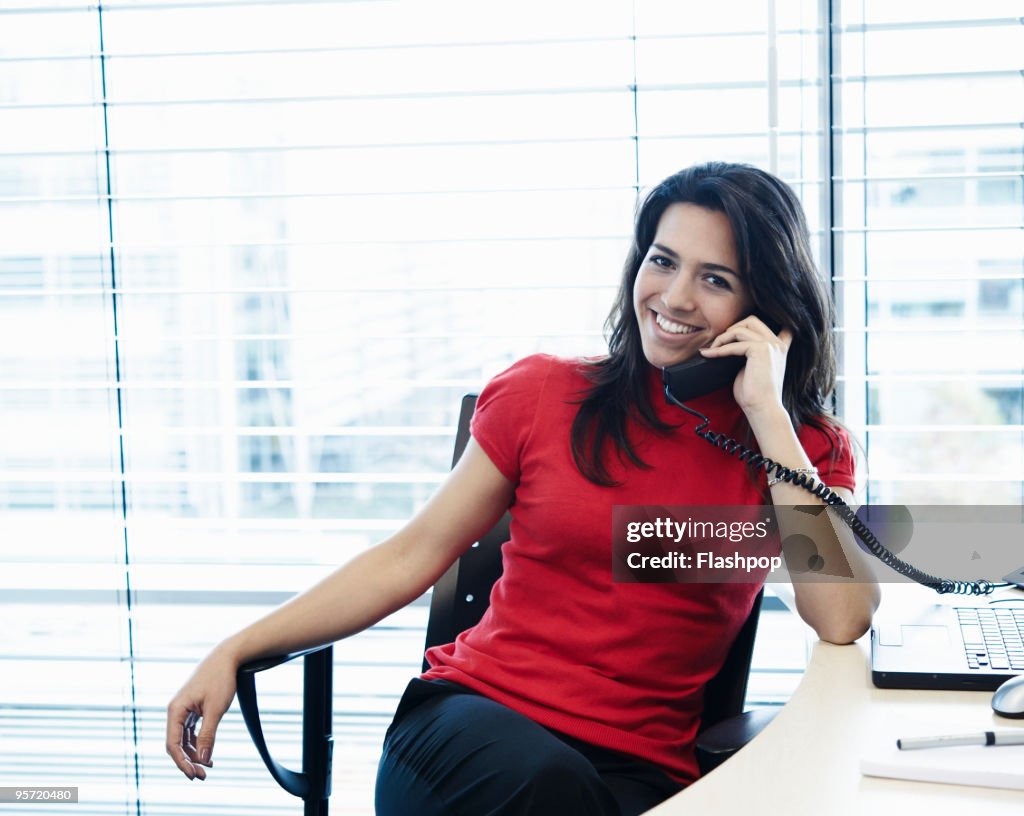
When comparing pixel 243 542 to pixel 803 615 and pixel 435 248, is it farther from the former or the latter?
pixel 803 615

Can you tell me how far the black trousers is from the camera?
1182 millimetres

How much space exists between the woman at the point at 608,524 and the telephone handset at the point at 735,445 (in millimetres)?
21

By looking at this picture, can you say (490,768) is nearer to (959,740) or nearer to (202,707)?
(202,707)

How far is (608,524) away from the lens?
57.6 inches

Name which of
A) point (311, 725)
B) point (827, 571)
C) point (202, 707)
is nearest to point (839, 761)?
point (827, 571)

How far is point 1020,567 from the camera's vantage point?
5.31ft

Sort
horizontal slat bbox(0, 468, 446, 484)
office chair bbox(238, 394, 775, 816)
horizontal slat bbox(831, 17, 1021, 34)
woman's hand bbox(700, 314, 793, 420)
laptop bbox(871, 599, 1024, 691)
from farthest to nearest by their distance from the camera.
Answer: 1. horizontal slat bbox(0, 468, 446, 484)
2. horizontal slat bbox(831, 17, 1021, 34)
3. woman's hand bbox(700, 314, 793, 420)
4. office chair bbox(238, 394, 775, 816)
5. laptop bbox(871, 599, 1024, 691)

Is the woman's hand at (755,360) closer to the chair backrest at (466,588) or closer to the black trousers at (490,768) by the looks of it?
the chair backrest at (466,588)

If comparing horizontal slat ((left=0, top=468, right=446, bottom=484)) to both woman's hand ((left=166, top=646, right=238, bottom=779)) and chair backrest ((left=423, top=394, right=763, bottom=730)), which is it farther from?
woman's hand ((left=166, top=646, right=238, bottom=779))

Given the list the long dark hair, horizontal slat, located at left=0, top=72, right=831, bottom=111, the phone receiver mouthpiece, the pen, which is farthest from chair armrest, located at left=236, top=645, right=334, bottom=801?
horizontal slat, located at left=0, top=72, right=831, bottom=111

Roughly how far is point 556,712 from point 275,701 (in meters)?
1.04

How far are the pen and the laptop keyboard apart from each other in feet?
0.72

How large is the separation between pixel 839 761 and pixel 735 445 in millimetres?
617

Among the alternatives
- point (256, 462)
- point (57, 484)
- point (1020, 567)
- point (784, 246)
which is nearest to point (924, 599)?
point (1020, 567)
